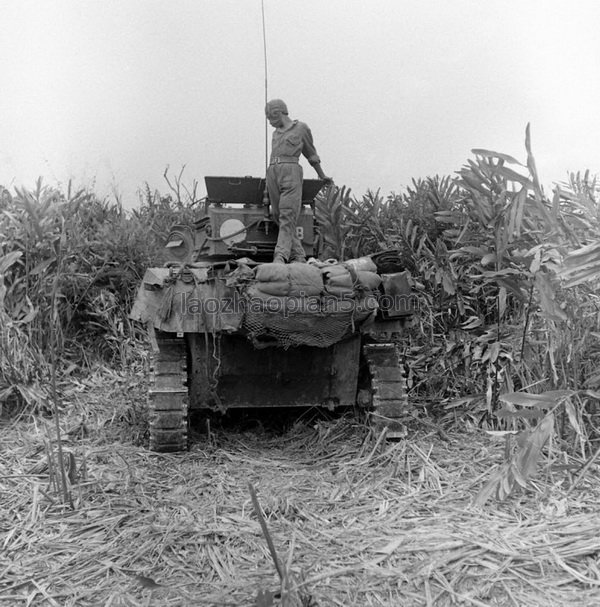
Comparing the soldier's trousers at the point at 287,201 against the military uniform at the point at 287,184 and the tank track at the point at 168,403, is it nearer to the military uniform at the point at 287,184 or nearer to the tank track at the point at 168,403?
the military uniform at the point at 287,184

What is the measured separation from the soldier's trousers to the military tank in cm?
35

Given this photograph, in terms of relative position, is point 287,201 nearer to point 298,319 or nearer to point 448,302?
point 298,319

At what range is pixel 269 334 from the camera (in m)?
4.34

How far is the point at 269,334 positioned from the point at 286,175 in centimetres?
168

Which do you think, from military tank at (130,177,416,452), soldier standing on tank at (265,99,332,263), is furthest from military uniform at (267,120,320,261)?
military tank at (130,177,416,452)

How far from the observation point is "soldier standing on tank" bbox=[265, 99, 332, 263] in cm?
540

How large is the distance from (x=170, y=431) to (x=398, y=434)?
1.64m

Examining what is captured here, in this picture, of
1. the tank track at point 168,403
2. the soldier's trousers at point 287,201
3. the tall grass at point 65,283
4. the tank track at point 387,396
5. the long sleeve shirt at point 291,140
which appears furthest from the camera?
the tall grass at point 65,283

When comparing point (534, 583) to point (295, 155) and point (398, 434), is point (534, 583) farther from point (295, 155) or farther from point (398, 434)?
point (295, 155)

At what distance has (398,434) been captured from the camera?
4.79 meters

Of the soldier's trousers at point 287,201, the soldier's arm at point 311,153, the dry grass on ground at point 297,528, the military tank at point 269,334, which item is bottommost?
the dry grass on ground at point 297,528

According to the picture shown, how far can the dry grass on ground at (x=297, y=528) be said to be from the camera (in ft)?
9.00

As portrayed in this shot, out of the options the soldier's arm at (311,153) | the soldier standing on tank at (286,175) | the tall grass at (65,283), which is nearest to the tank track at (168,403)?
the soldier standing on tank at (286,175)

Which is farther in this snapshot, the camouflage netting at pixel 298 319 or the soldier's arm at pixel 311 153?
the soldier's arm at pixel 311 153
